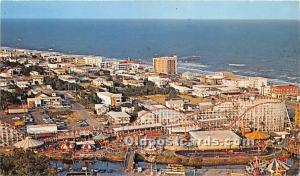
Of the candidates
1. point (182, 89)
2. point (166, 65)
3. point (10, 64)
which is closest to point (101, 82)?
point (182, 89)

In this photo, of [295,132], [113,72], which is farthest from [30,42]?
[295,132]

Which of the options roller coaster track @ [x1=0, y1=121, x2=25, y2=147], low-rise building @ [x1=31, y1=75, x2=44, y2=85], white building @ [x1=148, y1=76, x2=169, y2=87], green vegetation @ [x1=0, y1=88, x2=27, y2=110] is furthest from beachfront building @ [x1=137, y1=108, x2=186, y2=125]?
low-rise building @ [x1=31, y1=75, x2=44, y2=85]

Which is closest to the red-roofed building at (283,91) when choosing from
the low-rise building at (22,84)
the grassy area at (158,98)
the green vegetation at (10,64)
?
the grassy area at (158,98)

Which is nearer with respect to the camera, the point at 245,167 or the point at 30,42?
the point at 245,167

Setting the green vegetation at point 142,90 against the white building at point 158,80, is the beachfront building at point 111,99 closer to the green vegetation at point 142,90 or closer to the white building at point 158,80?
the green vegetation at point 142,90

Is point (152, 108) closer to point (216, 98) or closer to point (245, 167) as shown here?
Answer: point (216, 98)

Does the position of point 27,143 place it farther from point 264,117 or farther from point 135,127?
point 264,117

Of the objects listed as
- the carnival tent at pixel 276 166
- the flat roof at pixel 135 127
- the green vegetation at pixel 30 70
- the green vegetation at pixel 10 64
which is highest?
the green vegetation at pixel 10 64
